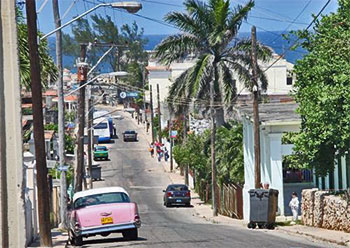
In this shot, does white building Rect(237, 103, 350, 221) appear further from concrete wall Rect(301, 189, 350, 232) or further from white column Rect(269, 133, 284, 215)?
concrete wall Rect(301, 189, 350, 232)

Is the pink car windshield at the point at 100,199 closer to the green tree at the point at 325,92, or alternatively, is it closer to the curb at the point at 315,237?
the curb at the point at 315,237

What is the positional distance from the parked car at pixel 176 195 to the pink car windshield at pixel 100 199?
2912cm

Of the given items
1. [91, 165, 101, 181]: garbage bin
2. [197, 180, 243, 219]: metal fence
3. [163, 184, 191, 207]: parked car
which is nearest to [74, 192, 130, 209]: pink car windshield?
[197, 180, 243, 219]: metal fence

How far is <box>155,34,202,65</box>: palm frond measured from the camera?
53094mm

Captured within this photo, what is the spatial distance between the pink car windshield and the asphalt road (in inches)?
45.6

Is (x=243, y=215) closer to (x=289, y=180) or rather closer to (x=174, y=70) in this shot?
(x=289, y=180)

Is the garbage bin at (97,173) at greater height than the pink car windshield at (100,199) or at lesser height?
lesser

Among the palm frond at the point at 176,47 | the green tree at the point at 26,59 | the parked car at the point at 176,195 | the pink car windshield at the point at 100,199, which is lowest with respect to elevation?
the parked car at the point at 176,195

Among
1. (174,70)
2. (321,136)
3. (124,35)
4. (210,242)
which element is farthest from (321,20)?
(124,35)

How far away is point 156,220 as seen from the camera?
43281mm

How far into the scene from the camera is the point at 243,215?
43906 millimetres

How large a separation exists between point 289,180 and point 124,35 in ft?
320

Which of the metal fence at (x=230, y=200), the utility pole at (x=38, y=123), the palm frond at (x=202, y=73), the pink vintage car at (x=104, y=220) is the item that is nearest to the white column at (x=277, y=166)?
the metal fence at (x=230, y=200)

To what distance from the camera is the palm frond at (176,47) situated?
174ft
